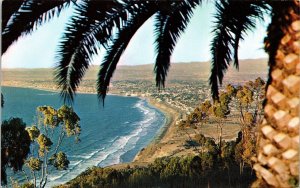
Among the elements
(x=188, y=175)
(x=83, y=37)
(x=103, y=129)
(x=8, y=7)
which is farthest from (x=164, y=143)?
(x=8, y=7)

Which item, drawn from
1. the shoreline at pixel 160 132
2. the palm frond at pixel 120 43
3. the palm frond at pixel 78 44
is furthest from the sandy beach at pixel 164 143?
the palm frond at pixel 78 44

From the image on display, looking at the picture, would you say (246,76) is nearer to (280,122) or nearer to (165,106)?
(280,122)

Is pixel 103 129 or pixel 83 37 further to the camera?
pixel 103 129

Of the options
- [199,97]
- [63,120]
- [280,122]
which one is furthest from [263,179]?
[199,97]

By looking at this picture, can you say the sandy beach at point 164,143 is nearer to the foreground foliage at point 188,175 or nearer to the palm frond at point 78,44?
the foreground foliage at point 188,175

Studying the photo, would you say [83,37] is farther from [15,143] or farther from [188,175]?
[188,175]

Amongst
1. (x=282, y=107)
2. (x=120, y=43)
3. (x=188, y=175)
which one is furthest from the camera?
(x=188, y=175)

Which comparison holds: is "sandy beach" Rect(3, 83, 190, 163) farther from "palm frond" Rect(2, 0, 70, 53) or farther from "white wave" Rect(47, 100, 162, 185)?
"palm frond" Rect(2, 0, 70, 53)
